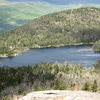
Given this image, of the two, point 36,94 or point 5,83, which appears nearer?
point 36,94

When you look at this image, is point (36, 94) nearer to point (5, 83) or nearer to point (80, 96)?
point (80, 96)

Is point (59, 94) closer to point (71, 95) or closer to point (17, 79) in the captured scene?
point (71, 95)

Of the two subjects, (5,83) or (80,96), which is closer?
(80,96)

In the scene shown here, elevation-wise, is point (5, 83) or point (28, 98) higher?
point (28, 98)

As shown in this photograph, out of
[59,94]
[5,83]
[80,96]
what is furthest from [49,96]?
[5,83]

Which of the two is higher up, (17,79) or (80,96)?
(80,96)

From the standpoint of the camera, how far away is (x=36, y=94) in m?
35.4

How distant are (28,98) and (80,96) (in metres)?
5.68

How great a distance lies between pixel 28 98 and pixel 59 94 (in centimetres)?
341

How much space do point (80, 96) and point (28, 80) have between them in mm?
161162

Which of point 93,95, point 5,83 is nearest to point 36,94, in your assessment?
point 93,95

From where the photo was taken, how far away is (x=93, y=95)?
34.6 meters

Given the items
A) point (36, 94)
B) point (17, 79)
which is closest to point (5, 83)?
point (17, 79)

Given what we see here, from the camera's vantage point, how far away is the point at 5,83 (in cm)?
18738
